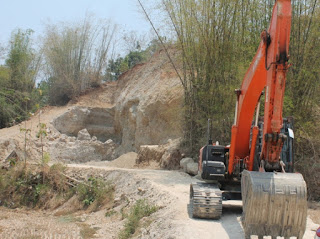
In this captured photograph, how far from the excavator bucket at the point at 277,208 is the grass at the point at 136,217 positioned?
309cm

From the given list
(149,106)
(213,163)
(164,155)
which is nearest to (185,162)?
(164,155)

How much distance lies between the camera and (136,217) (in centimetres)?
770

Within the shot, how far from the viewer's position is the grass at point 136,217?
287 inches

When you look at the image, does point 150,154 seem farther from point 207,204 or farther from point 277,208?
point 277,208

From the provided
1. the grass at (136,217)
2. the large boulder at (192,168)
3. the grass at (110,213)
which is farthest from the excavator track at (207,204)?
the large boulder at (192,168)

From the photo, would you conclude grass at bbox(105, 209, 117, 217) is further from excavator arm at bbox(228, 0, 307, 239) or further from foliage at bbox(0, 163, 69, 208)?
excavator arm at bbox(228, 0, 307, 239)

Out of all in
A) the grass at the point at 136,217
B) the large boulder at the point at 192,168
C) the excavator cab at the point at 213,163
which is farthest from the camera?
the large boulder at the point at 192,168

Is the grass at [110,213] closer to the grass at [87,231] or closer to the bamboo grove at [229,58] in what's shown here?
the grass at [87,231]

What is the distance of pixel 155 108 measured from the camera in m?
19.2

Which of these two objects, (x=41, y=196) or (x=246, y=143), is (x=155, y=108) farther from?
(x=246, y=143)

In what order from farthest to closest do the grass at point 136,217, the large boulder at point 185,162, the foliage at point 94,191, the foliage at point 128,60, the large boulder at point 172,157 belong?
the foliage at point 128,60 < the large boulder at point 172,157 < the large boulder at point 185,162 < the foliage at point 94,191 < the grass at point 136,217

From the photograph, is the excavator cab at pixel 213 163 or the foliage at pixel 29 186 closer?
the excavator cab at pixel 213 163

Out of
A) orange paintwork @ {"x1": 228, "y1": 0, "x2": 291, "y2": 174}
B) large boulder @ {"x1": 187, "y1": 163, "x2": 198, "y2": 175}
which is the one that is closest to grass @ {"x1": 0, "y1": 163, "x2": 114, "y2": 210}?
large boulder @ {"x1": 187, "y1": 163, "x2": 198, "y2": 175}

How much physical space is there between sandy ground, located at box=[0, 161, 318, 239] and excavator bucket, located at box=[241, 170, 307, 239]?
112 cm
